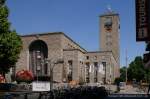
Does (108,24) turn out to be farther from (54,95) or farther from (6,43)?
(54,95)

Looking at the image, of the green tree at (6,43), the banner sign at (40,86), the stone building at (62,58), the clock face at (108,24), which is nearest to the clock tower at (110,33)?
the clock face at (108,24)

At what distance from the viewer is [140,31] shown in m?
35.6

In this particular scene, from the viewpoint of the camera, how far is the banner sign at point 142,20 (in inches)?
1380

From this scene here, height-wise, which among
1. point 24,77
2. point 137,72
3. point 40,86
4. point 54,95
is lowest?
point 54,95

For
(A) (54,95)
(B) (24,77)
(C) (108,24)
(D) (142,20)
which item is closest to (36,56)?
(B) (24,77)

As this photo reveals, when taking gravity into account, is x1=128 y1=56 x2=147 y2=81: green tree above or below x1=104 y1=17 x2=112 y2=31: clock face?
below

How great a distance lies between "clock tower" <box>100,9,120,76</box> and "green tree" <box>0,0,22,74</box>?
9475 centimetres

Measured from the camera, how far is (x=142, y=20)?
35500mm

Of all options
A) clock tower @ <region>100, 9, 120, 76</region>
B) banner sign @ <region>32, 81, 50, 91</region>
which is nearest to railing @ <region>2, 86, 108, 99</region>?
banner sign @ <region>32, 81, 50, 91</region>

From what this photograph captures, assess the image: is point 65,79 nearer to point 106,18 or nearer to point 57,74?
point 57,74

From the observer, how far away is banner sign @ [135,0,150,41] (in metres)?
35.1

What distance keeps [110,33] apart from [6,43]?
325 ft

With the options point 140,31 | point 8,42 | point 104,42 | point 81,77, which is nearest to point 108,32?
point 104,42

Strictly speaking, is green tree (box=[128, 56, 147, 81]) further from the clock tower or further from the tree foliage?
the clock tower
